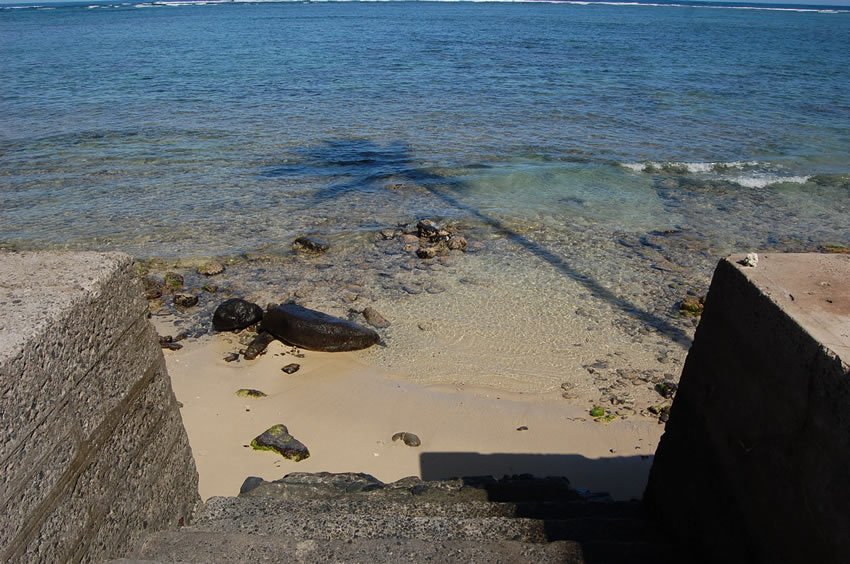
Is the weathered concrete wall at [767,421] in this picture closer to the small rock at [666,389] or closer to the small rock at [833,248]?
the small rock at [666,389]

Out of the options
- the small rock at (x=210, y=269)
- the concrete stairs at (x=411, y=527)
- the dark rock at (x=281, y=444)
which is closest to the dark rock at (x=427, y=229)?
the small rock at (x=210, y=269)

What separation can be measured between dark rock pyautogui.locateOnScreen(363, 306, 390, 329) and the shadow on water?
2963 mm

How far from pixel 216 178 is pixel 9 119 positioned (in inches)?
399

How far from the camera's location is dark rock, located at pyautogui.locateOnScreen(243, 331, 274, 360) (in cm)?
746

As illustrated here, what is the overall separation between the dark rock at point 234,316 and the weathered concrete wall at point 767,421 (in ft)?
17.9

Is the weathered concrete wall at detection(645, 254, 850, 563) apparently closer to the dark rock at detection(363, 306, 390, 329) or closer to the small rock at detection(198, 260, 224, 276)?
the dark rock at detection(363, 306, 390, 329)

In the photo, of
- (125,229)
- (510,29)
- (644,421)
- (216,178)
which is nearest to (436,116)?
(216,178)

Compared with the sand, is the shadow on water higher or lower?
higher

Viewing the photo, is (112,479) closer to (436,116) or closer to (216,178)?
(216,178)

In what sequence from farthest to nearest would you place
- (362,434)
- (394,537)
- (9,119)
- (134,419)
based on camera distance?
(9,119) → (362,434) → (394,537) → (134,419)

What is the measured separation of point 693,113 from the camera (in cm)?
2284

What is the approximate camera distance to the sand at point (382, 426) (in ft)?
18.7

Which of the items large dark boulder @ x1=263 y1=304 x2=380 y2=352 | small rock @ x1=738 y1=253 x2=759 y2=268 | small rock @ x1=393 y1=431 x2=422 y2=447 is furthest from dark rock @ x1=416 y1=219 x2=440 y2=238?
small rock @ x1=738 y1=253 x2=759 y2=268

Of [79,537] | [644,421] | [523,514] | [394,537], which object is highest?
[79,537]
